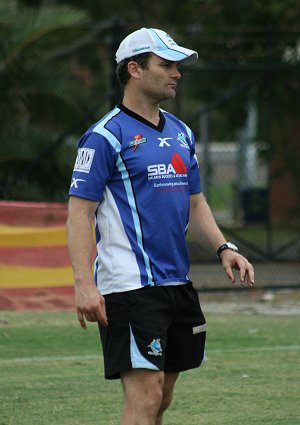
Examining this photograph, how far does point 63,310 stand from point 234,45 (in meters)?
5.13

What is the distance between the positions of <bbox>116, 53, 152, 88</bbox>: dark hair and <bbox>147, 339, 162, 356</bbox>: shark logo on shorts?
1.23 m

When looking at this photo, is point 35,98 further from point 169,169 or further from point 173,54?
point 169,169

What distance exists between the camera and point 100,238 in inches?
203

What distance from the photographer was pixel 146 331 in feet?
16.5

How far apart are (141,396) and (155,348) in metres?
0.22

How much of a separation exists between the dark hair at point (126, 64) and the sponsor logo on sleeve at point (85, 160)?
45 centimetres

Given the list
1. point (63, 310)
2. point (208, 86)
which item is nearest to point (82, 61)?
point (208, 86)

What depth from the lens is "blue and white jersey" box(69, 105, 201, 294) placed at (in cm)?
508

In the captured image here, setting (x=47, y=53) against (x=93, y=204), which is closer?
(x=93, y=204)

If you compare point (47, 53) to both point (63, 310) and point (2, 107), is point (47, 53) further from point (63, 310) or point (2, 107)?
point (63, 310)

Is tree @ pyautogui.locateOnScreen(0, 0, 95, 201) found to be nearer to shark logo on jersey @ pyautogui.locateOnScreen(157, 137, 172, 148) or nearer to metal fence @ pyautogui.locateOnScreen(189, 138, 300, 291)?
metal fence @ pyautogui.locateOnScreen(189, 138, 300, 291)

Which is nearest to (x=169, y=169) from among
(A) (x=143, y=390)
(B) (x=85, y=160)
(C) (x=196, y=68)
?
(B) (x=85, y=160)

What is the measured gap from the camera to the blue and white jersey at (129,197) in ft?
16.7

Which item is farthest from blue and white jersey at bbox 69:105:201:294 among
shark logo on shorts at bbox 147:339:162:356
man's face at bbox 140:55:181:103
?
shark logo on shorts at bbox 147:339:162:356
